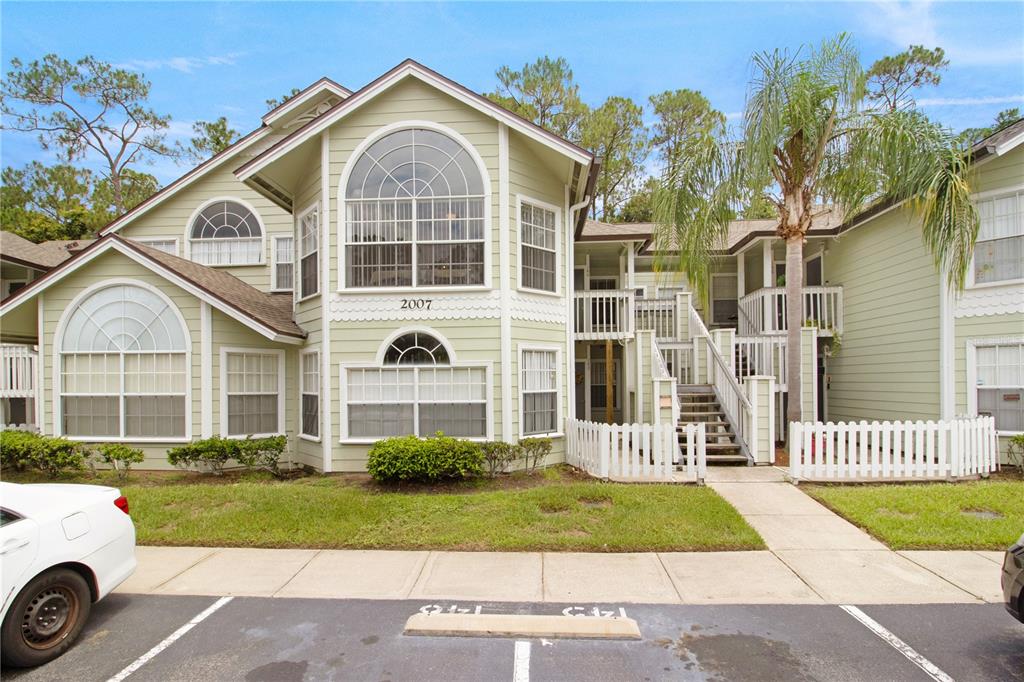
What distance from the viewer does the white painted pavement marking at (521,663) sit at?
4.11 metres

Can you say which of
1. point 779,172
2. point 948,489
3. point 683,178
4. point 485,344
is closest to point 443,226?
point 485,344

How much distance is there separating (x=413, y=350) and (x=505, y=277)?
2.36 meters

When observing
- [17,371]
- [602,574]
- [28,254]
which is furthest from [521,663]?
[28,254]

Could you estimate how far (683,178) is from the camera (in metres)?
11.3

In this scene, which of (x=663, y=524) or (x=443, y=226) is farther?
(x=443, y=226)

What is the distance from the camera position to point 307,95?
571 inches

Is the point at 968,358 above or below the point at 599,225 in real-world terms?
below

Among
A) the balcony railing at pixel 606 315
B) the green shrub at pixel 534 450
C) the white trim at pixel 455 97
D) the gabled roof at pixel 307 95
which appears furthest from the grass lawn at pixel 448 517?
the gabled roof at pixel 307 95

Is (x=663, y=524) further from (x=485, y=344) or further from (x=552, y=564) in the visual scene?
(x=485, y=344)

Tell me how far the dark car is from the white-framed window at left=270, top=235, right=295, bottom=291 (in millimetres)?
14871

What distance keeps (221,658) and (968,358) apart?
13.8 meters

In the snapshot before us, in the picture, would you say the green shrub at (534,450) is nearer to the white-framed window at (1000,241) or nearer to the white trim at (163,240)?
the white-framed window at (1000,241)

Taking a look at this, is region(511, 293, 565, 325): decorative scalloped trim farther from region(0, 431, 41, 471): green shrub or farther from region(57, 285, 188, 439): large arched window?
region(0, 431, 41, 471): green shrub

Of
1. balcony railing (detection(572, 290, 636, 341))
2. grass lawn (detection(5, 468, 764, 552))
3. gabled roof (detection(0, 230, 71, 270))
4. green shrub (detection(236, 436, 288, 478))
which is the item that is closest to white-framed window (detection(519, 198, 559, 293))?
balcony railing (detection(572, 290, 636, 341))
